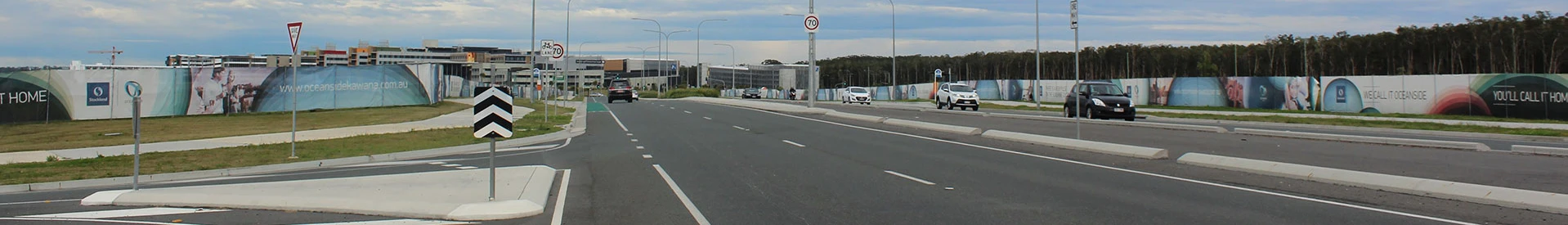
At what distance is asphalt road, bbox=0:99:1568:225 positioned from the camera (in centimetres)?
957

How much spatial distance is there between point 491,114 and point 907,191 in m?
4.64

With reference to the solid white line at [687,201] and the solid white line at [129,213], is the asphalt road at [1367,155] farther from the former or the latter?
the solid white line at [129,213]

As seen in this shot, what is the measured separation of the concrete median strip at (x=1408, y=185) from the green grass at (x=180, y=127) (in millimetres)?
23031

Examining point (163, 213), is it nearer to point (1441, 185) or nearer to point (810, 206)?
point (810, 206)

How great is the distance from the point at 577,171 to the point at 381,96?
30563mm

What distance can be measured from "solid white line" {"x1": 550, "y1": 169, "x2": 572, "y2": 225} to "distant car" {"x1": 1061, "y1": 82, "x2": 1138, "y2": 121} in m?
20.5

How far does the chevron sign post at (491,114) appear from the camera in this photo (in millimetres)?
10594

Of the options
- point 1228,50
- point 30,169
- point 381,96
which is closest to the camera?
point 30,169

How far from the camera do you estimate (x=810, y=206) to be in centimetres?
1050

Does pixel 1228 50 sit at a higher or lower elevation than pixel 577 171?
higher

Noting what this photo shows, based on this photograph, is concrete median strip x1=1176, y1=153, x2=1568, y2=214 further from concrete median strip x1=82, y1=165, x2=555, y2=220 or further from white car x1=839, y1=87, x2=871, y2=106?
white car x1=839, y1=87, x2=871, y2=106

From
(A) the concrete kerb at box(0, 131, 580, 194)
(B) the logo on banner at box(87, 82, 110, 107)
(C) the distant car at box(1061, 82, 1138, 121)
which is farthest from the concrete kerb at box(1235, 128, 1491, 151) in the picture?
(B) the logo on banner at box(87, 82, 110, 107)

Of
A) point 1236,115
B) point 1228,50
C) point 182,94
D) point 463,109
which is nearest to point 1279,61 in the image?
point 1228,50

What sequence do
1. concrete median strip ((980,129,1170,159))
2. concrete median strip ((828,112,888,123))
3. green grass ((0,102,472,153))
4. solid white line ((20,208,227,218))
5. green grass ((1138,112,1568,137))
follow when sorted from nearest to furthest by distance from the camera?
solid white line ((20,208,227,218))
concrete median strip ((980,129,1170,159))
green grass ((0,102,472,153))
green grass ((1138,112,1568,137))
concrete median strip ((828,112,888,123))
